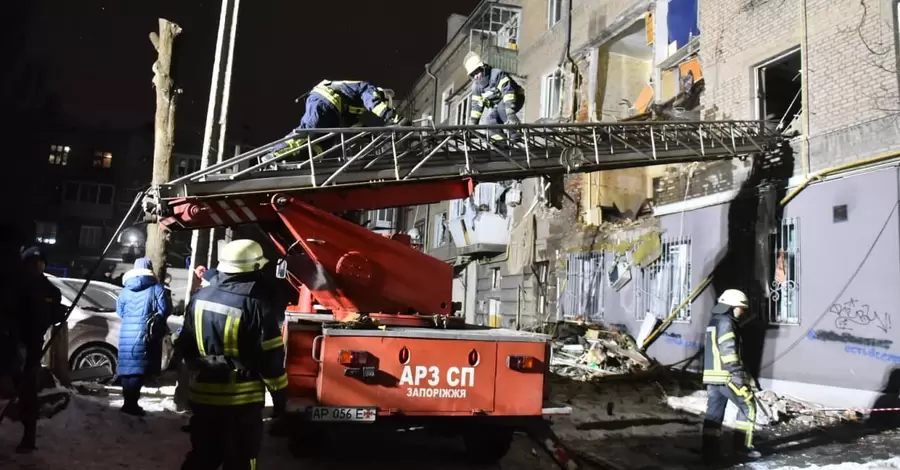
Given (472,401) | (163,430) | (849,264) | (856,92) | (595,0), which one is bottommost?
(163,430)

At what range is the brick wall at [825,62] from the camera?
8.52 metres

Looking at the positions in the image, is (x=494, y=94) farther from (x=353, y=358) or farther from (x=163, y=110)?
(x=353, y=358)

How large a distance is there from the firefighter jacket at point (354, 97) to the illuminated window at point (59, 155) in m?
48.7

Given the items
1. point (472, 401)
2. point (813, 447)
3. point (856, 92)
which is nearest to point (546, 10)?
point (856, 92)

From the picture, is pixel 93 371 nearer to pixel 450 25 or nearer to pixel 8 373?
pixel 8 373

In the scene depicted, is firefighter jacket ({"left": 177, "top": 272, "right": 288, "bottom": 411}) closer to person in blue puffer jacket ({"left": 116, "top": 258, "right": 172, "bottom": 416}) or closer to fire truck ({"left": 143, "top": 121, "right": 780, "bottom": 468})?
fire truck ({"left": 143, "top": 121, "right": 780, "bottom": 468})

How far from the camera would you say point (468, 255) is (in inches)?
883

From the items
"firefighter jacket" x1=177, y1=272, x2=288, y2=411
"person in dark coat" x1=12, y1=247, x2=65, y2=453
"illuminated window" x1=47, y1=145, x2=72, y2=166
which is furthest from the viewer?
"illuminated window" x1=47, y1=145, x2=72, y2=166

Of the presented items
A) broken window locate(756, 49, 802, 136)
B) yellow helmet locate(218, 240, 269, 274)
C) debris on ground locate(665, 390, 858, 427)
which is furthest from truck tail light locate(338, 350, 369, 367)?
broken window locate(756, 49, 802, 136)

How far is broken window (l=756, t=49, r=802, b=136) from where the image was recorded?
10.9 m

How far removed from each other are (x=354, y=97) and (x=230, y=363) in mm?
3603

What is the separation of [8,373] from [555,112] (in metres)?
16.2

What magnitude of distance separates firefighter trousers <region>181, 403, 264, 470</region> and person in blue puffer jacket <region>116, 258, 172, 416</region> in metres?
3.45

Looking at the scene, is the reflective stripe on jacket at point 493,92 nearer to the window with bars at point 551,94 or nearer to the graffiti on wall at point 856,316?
the graffiti on wall at point 856,316
